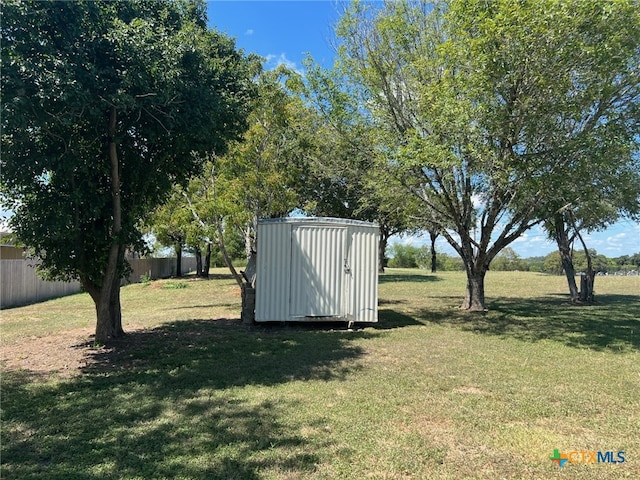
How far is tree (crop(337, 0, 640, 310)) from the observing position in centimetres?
733

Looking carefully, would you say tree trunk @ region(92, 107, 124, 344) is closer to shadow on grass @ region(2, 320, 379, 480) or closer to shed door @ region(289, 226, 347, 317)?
shadow on grass @ region(2, 320, 379, 480)

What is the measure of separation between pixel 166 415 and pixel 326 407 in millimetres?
1568

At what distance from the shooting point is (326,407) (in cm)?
445

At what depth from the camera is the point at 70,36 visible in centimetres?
516

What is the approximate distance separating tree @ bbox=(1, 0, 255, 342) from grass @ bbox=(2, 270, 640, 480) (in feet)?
5.98

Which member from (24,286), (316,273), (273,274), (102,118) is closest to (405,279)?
(316,273)

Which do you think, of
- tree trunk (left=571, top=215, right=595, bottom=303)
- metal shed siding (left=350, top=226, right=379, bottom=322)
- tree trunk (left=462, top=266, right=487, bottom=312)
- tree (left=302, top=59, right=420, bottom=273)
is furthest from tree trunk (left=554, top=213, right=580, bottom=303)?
metal shed siding (left=350, top=226, right=379, bottom=322)

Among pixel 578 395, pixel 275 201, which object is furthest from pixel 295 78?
pixel 578 395

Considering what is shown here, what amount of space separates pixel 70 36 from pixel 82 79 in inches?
23.4

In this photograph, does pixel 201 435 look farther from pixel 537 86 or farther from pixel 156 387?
pixel 537 86

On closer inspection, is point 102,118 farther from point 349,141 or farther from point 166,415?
point 349,141

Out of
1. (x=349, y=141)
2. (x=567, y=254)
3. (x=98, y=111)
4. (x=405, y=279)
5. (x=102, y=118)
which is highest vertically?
(x=349, y=141)

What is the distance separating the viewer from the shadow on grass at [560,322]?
839 centimetres

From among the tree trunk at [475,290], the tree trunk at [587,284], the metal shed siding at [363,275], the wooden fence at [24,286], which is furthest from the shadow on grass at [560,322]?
the wooden fence at [24,286]
